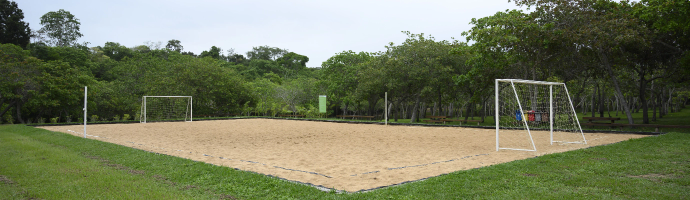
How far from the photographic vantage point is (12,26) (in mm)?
35281

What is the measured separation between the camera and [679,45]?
1361 centimetres

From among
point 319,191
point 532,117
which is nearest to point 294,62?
point 532,117

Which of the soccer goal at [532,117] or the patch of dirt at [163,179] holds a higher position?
the soccer goal at [532,117]

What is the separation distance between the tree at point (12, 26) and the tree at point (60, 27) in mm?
14292

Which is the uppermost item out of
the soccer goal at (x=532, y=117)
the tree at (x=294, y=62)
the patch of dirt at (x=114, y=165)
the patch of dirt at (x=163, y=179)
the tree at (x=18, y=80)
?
the tree at (x=294, y=62)

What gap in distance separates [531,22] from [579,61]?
4.25 metres

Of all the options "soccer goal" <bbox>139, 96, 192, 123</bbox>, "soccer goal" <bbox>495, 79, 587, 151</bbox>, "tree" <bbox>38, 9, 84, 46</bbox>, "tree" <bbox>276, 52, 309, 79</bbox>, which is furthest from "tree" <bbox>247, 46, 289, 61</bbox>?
"soccer goal" <bbox>495, 79, 587, 151</bbox>

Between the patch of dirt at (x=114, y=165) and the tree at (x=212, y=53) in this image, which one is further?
the tree at (x=212, y=53)

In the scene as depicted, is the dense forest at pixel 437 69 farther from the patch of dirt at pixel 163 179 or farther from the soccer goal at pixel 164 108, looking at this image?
the patch of dirt at pixel 163 179

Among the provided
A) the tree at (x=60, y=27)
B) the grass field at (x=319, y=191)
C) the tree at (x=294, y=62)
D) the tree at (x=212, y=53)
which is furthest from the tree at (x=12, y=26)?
the grass field at (x=319, y=191)

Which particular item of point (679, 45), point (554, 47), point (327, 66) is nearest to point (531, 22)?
point (554, 47)

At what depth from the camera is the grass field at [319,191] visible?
386 centimetres

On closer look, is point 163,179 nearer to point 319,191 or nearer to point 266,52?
point 319,191

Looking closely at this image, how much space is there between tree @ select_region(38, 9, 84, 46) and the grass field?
187 feet
